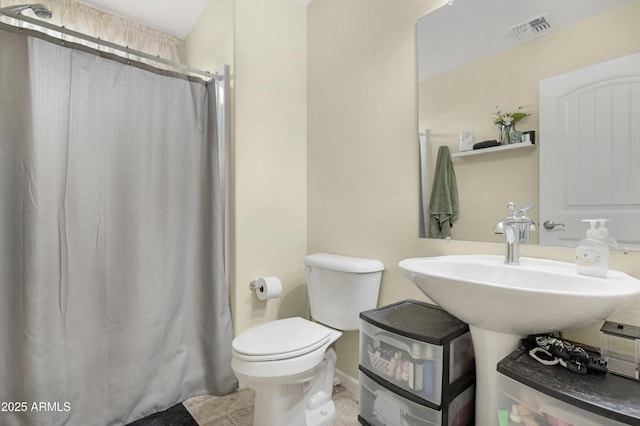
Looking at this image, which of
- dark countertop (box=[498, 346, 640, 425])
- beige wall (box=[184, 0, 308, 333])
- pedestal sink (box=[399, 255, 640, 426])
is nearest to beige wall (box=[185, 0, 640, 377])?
beige wall (box=[184, 0, 308, 333])

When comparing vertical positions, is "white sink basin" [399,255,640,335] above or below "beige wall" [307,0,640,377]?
below

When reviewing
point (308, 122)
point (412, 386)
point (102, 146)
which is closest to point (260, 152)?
point (308, 122)

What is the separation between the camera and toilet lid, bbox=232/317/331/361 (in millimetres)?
1280

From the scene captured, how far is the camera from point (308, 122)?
2.14 metres

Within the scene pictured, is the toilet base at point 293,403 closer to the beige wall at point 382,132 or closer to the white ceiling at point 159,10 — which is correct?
the beige wall at point 382,132

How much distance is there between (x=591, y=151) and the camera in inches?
40.1

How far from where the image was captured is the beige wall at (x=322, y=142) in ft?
5.14

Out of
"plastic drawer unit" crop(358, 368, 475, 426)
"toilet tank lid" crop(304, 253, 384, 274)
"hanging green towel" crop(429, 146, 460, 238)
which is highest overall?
"hanging green towel" crop(429, 146, 460, 238)

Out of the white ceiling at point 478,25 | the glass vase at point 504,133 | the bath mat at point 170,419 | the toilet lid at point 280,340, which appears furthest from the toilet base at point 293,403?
the white ceiling at point 478,25

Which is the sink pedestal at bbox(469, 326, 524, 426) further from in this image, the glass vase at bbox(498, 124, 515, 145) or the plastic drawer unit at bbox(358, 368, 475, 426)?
the glass vase at bbox(498, 124, 515, 145)

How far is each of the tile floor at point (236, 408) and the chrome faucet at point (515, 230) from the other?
3.63 ft

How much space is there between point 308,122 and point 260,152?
43 centimetres

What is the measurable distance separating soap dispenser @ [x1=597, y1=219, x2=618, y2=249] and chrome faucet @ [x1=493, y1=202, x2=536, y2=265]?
0.18 metres

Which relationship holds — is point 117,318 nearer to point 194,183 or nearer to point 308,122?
point 194,183
